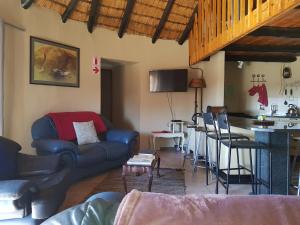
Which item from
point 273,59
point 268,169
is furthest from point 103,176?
point 273,59

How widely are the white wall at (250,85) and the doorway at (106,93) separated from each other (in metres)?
3.05

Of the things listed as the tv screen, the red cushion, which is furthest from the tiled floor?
the tv screen

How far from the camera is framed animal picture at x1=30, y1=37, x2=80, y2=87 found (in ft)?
14.9

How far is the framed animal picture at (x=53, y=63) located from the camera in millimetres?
4555

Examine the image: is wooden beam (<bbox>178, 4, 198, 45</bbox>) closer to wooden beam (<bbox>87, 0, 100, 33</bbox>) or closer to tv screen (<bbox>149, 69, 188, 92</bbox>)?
tv screen (<bbox>149, 69, 188, 92</bbox>)

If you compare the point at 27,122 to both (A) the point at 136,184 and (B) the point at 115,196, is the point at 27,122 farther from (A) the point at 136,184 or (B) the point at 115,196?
(B) the point at 115,196

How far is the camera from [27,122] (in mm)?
4461

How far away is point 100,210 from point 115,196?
0.65m

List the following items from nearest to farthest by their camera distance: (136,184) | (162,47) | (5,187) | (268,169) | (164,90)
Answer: (5,187) → (268,169) → (136,184) → (164,90) → (162,47)

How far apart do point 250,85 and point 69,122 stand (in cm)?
456

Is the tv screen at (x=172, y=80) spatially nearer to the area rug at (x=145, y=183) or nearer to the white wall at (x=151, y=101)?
the white wall at (x=151, y=101)

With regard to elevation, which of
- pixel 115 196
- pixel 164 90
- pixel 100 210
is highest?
pixel 164 90

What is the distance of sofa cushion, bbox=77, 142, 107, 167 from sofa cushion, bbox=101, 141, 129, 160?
9 centimetres

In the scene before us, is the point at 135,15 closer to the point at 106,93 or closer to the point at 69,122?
the point at 106,93
